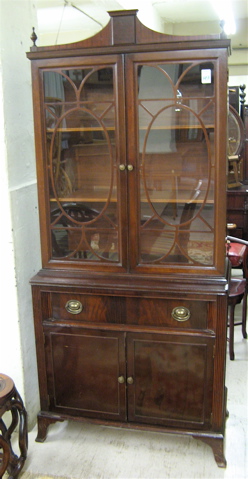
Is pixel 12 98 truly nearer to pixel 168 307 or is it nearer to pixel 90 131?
pixel 90 131

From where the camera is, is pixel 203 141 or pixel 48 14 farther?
pixel 48 14

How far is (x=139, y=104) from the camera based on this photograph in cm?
195

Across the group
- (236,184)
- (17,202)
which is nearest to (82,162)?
(17,202)

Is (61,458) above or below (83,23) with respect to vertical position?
below

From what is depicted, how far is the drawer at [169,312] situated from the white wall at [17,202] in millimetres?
559

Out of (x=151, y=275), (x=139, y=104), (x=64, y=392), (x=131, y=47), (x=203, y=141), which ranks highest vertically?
(x=131, y=47)

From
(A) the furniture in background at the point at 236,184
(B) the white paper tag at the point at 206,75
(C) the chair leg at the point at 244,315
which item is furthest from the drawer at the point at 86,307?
(A) the furniture in background at the point at 236,184

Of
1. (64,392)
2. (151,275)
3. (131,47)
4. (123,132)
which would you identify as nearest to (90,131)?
(123,132)

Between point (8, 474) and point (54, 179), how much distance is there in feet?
4.27

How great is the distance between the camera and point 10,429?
203 centimetres

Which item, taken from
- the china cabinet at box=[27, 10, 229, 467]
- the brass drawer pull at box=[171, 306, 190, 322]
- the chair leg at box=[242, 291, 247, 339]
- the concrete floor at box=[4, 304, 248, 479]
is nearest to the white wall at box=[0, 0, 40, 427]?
the china cabinet at box=[27, 10, 229, 467]

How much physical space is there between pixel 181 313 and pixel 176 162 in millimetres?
647

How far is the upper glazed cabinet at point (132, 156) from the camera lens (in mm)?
1904

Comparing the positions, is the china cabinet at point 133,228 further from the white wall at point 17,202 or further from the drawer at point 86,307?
the white wall at point 17,202
